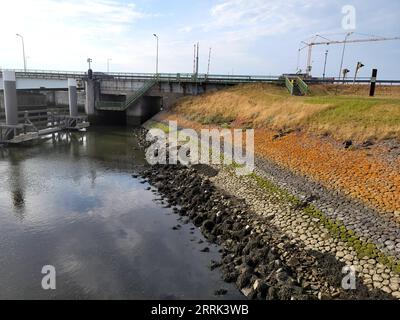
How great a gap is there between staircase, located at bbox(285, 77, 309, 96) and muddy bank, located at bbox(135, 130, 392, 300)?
95.6ft

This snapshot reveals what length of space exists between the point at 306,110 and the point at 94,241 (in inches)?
954

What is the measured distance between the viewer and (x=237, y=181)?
23531mm

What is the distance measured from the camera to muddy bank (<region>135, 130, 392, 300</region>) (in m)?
12.1

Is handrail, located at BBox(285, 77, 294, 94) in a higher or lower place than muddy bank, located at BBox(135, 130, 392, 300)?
higher

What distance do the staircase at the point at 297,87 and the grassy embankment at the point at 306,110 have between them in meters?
1.10

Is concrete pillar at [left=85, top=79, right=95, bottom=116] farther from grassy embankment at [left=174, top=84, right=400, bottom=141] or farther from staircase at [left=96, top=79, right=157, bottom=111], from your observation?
grassy embankment at [left=174, top=84, right=400, bottom=141]

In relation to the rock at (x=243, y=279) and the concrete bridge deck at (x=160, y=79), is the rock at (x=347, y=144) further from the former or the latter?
the concrete bridge deck at (x=160, y=79)

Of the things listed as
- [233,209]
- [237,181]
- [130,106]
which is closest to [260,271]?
[233,209]

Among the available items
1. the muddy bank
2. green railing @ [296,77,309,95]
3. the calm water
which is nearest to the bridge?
green railing @ [296,77,309,95]

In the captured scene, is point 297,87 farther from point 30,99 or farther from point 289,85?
point 30,99

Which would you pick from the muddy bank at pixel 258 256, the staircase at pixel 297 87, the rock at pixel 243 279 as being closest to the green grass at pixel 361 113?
the muddy bank at pixel 258 256

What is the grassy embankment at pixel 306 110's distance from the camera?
25.2 metres
